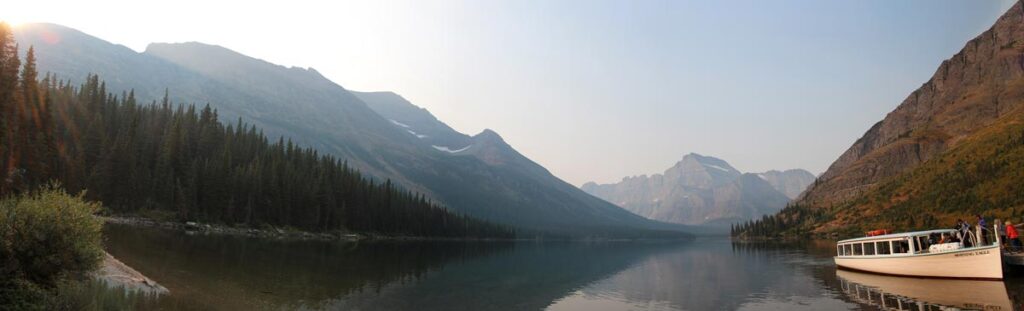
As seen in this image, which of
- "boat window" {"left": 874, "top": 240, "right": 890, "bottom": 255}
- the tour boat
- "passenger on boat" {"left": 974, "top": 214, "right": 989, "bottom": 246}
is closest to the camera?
the tour boat

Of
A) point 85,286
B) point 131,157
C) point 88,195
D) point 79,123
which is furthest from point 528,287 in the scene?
point 79,123

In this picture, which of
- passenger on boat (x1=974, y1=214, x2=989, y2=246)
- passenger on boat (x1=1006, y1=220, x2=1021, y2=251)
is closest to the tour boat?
passenger on boat (x1=974, y1=214, x2=989, y2=246)

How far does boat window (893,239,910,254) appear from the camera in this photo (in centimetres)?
5750

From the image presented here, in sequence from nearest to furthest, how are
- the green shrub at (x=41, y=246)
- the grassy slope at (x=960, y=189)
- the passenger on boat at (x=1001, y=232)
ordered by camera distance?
the green shrub at (x=41, y=246), the passenger on boat at (x=1001, y=232), the grassy slope at (x=960, y=189)

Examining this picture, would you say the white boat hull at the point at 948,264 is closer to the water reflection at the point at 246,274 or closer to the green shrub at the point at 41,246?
the water reflection at the point at 246,274

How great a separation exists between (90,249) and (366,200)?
536 ft

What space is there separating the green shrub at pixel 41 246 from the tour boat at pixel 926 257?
66.1 m

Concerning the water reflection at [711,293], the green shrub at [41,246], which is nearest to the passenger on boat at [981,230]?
the water reflection at [711,293]

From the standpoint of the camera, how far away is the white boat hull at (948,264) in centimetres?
4681

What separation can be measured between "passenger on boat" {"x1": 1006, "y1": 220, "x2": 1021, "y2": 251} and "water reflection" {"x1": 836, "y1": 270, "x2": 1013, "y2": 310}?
780 cm

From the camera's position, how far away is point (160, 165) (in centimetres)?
12825

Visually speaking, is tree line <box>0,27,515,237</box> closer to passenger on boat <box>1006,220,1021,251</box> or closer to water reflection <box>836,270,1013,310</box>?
water reflection <box>836,270,1013,310</box>

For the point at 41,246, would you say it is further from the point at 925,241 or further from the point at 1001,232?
the point at 1001,232

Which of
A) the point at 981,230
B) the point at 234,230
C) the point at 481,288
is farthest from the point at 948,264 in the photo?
the point at 234,230
